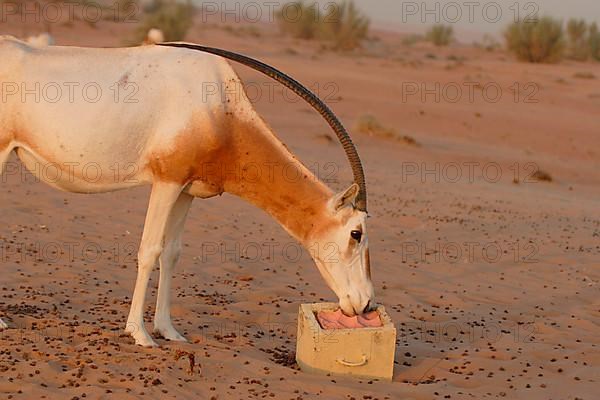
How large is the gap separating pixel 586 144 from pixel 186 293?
17.6 m

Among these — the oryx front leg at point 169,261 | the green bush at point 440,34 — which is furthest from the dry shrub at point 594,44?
the oryx front leg at point 169,261

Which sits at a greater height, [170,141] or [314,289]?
[170,141]

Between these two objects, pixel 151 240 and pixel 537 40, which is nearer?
pixel 151 240

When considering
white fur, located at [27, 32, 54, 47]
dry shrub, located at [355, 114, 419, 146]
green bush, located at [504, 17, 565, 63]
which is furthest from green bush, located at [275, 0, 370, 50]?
white fur, located at [27, 32, 54, 47]

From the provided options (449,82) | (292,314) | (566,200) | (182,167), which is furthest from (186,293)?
(449,82)

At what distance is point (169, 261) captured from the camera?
6742 mm

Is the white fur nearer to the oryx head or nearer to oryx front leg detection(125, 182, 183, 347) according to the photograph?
oryx front leg detection(125, 182, 183, 347)

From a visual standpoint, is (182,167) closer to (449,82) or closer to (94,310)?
(94,310)

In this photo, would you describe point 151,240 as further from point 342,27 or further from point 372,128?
point 342,27

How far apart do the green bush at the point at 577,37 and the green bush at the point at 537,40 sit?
945 centimetres

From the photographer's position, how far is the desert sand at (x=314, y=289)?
18.7 ft

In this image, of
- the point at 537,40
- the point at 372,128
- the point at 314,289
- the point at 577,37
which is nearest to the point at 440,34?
the point at 577,37

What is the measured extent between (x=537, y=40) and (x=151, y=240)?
42879 mm

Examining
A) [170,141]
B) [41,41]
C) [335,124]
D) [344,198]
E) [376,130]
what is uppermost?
[41,41]
